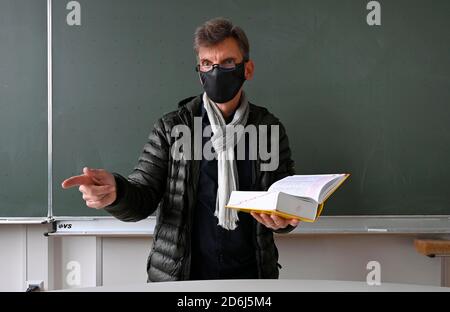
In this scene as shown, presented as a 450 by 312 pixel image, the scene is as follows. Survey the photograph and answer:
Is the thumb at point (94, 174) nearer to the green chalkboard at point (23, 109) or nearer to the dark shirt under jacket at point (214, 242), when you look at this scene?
the dark shirt under jacket at point (214, 242)

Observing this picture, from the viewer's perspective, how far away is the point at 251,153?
4.50 feet

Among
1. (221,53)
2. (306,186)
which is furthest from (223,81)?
(306,186)

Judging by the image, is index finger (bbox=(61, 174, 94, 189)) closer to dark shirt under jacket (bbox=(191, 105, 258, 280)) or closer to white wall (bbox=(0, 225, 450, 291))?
dark shirt under jacket (bbox=(191, 105, 258, 280))

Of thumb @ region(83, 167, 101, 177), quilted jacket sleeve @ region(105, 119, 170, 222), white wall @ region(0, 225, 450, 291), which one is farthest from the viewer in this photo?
white wall @ region(0, 225, 450, 291)

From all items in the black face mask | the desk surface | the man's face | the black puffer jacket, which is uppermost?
the man's face

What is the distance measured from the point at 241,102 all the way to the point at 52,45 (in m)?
1.00

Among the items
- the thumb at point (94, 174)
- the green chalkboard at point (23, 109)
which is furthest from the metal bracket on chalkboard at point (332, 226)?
the thumb at point (94, 174)

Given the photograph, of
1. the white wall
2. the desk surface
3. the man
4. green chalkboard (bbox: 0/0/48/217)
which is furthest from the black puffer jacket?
green chalkboard (bbox: 0/0/48/217)

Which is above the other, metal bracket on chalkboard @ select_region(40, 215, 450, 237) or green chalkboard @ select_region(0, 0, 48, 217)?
green chalkboard @ select_region(0, 0, 48, 217)

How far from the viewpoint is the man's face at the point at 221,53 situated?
1.28 metres

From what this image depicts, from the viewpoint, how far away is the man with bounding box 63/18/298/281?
1.28 metres
